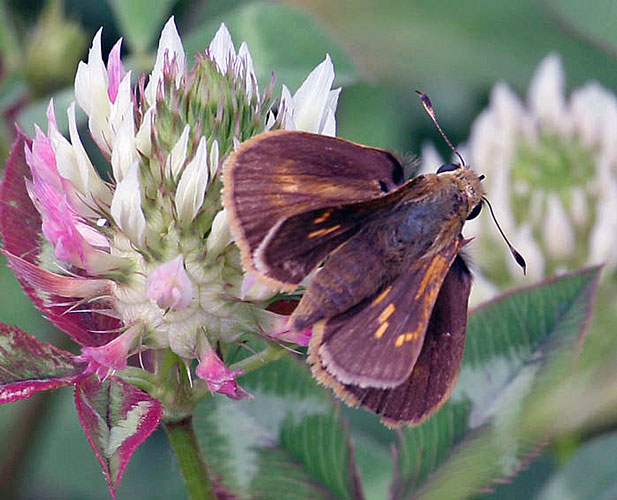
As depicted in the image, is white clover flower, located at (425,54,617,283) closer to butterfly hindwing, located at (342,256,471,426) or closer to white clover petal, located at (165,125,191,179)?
butterfly hindwing, located at (342,256,471,426)

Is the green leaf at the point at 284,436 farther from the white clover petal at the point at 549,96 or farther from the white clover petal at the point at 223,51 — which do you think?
the white clover petal at the point at 549,96

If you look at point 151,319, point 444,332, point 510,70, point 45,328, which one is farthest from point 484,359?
point 510,70

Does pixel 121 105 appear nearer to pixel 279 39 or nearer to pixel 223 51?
pixel 223 51

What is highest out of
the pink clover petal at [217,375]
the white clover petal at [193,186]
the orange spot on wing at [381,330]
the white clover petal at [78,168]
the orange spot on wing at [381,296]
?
the white clover petal at [78,168]

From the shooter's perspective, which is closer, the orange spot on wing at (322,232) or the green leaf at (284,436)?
the orange spot on wing at (322,232)

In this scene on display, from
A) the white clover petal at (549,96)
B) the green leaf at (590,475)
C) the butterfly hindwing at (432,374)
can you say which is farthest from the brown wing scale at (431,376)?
the white clover petal at (549,96)
